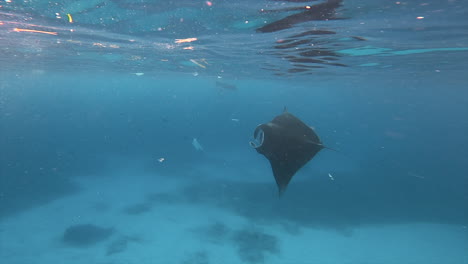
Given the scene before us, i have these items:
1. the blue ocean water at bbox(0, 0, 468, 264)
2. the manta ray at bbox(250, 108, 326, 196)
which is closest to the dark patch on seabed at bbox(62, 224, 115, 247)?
the blue ocean water at bbox(0, 0, 468, 264)

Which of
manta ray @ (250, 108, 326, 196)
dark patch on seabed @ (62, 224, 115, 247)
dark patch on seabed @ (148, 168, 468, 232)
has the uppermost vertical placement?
manta ray @ (250, 108, 326, 196)

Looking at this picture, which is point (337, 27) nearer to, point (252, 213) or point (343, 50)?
point (343, 50)

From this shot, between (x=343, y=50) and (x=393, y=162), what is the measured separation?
81.5 feet

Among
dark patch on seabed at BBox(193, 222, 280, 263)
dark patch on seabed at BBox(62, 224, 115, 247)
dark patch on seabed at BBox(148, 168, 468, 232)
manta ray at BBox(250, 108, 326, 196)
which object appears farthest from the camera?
dark patch on seabed at BBox(148, 168, 468, 232)

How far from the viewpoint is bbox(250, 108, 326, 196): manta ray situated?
532 cm

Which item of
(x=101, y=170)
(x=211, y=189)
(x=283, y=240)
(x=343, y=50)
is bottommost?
(x=283, y=240)

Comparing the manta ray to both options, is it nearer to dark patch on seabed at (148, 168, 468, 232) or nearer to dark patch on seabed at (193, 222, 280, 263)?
dark patch on seabed at (193, 222, 280, 263)

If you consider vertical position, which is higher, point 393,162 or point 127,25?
point 127,25

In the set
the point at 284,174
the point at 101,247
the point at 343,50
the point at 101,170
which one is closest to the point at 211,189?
the point at 101,247

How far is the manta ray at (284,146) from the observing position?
5.32 meters

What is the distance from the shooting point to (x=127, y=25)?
13.0m

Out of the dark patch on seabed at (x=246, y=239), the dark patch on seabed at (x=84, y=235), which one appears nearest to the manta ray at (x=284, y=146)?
the dark patch on seabed at (x=246, y=239)

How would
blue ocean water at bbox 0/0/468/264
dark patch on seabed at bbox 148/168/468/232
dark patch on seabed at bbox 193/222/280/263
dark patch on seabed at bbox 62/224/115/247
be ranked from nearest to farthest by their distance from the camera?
blue ocean water at bbox 0/0/468/264 < dark patch on seabed at bbox 193/222/280/263 < dark patch on seabed at bbox 62/224/115/247 < dark patch on seabed at bbox 148/168/468/232

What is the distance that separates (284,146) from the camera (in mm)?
5488
